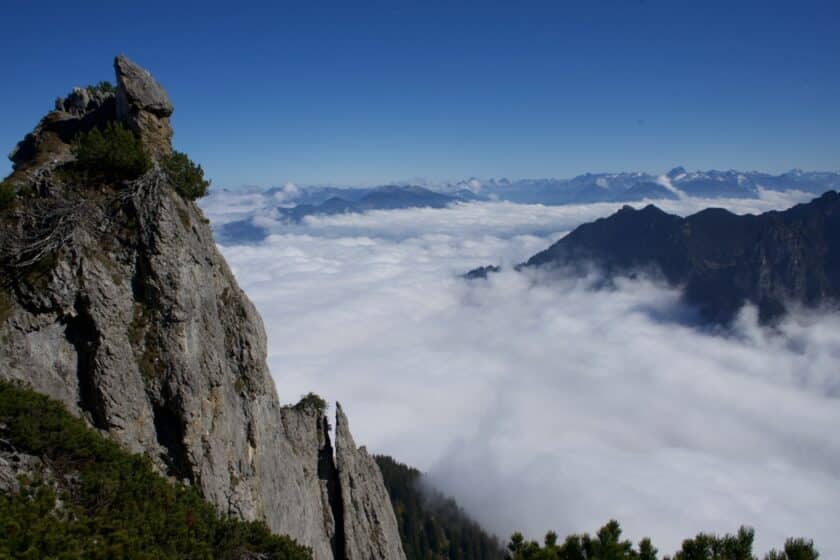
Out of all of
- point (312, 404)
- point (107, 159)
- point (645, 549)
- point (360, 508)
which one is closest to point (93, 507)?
point (107, 159)

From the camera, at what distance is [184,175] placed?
22344 millimetres

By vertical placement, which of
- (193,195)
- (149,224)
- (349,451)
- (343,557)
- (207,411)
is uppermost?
(193,195)

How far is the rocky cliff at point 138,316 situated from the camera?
17375mm

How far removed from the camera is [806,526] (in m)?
182

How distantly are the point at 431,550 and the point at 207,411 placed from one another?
113628 millimetres

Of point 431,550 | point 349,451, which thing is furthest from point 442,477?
point 349,451

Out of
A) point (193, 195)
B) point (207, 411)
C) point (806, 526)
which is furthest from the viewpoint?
point (806, 526)

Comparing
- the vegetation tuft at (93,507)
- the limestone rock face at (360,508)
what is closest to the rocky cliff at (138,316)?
the vegetation tuft at (93,507)

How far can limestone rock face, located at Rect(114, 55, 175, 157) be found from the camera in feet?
74.4

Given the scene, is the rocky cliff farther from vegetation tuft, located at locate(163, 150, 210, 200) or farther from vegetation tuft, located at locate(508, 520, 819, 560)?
vegetation tuft, located at locate(508, 520, 819, 560)

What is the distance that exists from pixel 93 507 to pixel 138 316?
814 cm

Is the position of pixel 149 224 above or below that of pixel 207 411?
above

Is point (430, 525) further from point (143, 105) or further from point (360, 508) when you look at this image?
point (143, 105)

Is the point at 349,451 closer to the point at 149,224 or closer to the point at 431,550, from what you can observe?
the point at 149,224
